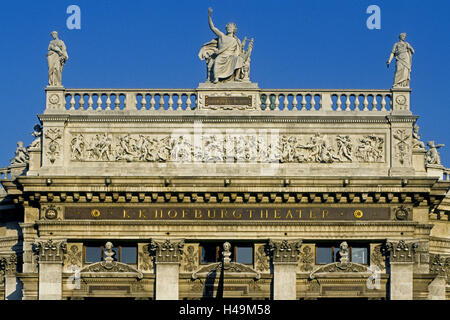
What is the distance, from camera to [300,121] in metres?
66.3

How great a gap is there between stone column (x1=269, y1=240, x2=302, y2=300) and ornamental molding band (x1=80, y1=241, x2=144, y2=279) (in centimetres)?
531

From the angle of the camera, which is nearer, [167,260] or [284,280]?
[284,280]

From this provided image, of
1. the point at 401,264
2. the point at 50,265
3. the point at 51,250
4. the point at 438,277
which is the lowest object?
the point at 438,277

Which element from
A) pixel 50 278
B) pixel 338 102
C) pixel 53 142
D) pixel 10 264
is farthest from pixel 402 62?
pixel 10 264

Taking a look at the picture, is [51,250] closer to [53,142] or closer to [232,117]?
[53,142]

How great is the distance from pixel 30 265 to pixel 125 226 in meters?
4.19

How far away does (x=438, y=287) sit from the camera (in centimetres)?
6875

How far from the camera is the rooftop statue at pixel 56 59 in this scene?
66.9 meters

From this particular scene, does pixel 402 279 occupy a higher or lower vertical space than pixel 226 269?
lower

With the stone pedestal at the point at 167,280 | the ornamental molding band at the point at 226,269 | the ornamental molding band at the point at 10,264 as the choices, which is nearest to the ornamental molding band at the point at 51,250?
the ornamental molding band at the point at 10,264

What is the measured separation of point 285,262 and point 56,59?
12553 mm
